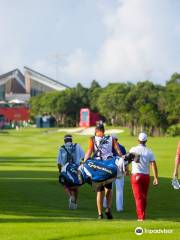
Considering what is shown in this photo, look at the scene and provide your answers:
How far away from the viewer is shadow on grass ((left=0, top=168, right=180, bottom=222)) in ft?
49.0

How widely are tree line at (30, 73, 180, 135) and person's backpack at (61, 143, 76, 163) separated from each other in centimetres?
7695

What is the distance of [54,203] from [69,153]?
1.57 meters

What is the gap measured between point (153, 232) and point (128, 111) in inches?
4156

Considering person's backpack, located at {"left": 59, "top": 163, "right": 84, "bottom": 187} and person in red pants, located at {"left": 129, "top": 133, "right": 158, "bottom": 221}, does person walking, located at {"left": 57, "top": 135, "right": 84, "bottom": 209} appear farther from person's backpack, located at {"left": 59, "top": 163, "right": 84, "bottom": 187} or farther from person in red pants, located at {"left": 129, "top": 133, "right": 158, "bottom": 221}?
person in red pants, located at {"left": 129, "top": 133, "right": 158, "bottom": 221}

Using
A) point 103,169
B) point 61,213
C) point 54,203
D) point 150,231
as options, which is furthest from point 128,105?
point 150,231

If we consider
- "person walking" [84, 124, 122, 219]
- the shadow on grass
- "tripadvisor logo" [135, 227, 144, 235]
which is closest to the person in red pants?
"person walking" [84, 124, 122, 219]

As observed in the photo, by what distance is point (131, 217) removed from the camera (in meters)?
16.1

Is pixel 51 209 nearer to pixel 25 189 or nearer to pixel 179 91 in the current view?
pixel 25 189

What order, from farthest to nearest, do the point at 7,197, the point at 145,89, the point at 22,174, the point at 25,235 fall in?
1. the point at 145,89
2. the point at 22,174
3. the point at 7,197
4. the point at 25,235

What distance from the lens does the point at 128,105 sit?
117 m

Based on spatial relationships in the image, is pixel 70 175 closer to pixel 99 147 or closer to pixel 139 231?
pixel 99 147

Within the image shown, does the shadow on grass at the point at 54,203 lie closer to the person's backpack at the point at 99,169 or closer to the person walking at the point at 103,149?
the person walking at the point at 103,149

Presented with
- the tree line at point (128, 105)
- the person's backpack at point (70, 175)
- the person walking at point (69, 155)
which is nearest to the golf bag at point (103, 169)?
the person's backpack at point (70, 175)

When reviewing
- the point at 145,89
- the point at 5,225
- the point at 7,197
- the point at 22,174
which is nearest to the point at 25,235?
the point at 5,225
